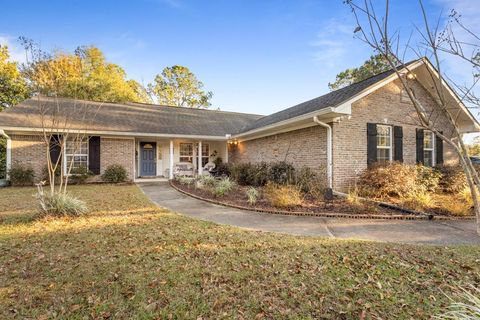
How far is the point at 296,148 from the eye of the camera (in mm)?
10047

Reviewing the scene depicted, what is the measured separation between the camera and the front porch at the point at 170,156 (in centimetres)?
1438

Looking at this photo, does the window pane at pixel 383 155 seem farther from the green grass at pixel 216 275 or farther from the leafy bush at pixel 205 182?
the leafy bush at pixel 205 182

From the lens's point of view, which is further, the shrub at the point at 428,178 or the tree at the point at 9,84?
the tree at the point at 9,84

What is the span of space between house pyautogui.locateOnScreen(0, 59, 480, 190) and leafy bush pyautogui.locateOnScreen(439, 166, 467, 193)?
1.08 m

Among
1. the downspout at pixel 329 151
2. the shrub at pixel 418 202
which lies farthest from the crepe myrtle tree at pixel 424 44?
the downspout at pixel 329 151

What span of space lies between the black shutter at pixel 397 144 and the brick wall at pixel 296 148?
3380 millimetres

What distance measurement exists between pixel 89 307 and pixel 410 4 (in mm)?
6130

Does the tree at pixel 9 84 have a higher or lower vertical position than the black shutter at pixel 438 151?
higher

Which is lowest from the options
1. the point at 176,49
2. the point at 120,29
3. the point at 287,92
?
the point at 287,92

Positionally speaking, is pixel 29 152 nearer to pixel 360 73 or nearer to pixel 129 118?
pixel 129 118

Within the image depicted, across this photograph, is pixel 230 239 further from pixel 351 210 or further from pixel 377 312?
pixel 351 210

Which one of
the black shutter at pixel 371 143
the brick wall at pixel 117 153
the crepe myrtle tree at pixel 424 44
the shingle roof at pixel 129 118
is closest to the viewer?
the crepe myrtle tree at pixel 424 44

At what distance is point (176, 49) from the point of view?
51.2 ft

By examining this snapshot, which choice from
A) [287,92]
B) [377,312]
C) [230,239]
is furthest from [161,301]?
[287,92]
